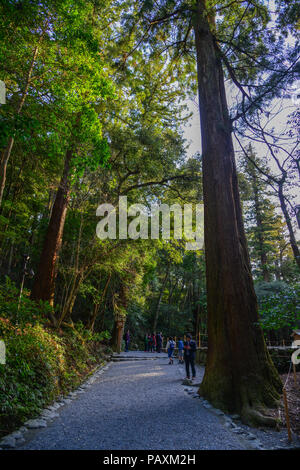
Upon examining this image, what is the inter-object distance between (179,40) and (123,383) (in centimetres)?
1095

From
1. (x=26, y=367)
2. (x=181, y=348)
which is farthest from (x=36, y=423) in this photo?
(x=181, y=348)

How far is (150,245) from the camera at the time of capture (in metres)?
10.8

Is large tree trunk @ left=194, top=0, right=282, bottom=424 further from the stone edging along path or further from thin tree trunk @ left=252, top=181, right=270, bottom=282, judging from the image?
thin tree trunk @ left=252, top=181, right=270, bottom=282

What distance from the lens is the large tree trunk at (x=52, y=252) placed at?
25.4 ft

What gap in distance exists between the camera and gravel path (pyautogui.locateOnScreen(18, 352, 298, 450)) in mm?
2859

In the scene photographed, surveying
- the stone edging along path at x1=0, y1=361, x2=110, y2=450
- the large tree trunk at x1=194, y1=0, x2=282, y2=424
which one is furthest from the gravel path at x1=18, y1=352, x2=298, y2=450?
the large tree trunk at x1=194, y1=0, x2=282, y2=424

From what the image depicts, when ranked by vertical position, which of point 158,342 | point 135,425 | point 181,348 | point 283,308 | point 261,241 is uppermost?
point 261,241

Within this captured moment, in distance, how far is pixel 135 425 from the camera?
11.5 feet

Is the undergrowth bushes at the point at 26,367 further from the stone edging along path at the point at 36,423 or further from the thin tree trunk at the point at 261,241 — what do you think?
the thin tree trunk at the point at 261,241

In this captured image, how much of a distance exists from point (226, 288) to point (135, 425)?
2814mm

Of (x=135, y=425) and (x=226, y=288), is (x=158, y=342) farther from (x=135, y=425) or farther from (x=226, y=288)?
(x=135, y=425)

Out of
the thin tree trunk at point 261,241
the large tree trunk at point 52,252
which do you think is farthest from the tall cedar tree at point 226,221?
the thin tree trunk at point 261,241

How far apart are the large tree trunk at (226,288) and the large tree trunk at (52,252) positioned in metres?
4.25
